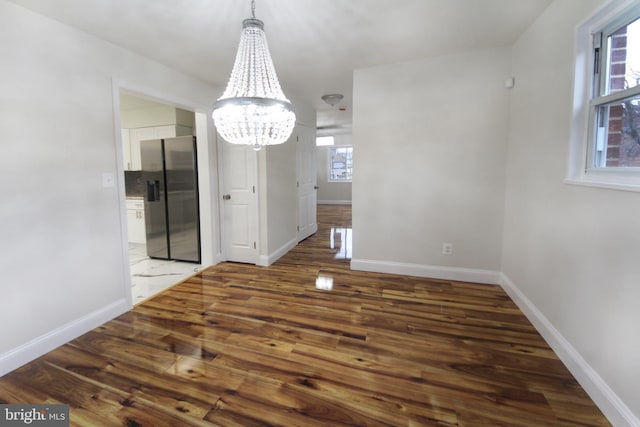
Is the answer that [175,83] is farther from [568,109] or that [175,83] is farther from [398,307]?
[568,109]

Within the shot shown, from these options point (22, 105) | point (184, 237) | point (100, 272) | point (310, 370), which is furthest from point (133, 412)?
point (184, 237)

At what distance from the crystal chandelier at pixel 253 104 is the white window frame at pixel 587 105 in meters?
1.77

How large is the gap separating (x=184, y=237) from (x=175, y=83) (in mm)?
1991

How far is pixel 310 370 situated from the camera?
6.14 ft

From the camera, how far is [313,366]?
1908mm

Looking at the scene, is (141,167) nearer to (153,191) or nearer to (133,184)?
(133,184)

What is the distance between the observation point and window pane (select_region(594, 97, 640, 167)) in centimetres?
152

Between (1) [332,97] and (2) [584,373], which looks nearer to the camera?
(2) [584,373]

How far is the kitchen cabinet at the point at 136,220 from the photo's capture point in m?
4.76

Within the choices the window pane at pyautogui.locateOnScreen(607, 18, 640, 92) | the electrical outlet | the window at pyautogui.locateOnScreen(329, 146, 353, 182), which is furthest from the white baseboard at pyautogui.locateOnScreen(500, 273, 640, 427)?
the window at pyautogui.locateOnScreen(329, 146, 353, 182)

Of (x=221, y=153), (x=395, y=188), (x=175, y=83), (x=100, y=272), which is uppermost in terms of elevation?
(x=175, y=83)

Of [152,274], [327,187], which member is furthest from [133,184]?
[327,187]

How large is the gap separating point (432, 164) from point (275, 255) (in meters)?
2.37

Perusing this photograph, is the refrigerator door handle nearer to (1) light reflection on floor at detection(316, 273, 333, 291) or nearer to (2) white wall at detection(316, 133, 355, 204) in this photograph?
(1) light reflection on floor at detection(316, 273, 333, 291)
